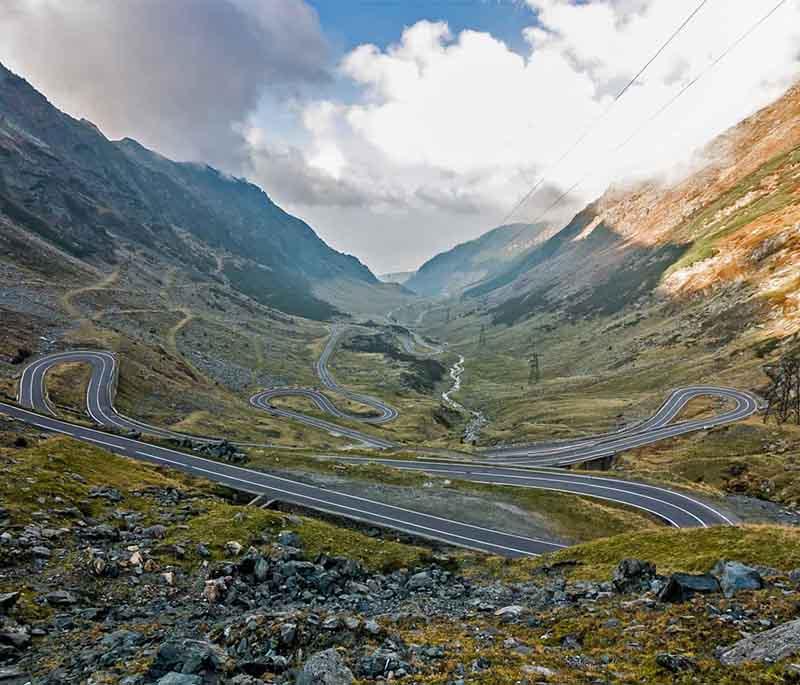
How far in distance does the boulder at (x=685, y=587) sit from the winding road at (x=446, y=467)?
19720 millimetres

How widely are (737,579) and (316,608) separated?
16860mm

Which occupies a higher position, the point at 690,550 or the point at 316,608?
the point at 690,550

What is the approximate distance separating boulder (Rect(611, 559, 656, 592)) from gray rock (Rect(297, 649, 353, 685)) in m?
13.7

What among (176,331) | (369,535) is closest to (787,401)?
(369,535)

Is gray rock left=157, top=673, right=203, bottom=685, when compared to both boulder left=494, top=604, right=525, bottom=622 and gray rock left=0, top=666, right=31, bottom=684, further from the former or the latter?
boulder left=494, top=604, right=525, bottom=622

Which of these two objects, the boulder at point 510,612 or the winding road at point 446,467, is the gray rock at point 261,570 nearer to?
the boulder at point 510,612

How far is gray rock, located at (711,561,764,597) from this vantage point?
54.3 feet

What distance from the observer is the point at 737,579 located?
666 inches

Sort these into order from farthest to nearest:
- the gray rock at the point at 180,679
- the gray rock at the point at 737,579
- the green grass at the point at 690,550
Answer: the green grass at the point at 690,550 → the gray rock at the point at 737,579 → the gray rock at the point at 180,679

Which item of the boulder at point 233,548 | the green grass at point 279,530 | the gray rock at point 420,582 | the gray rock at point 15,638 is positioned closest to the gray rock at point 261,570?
→ the boulder at point 233,548

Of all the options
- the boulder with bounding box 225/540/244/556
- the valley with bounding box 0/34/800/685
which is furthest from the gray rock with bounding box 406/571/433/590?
the boulder with bounding box 225/540/244/556

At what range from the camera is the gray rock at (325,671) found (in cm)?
1181

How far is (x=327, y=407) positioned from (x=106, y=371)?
2311 inches

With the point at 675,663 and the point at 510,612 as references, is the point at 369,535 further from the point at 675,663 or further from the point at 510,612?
the point at 675,663
